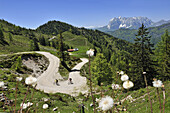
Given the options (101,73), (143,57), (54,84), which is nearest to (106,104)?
(143,57)

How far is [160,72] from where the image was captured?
96.3 feet

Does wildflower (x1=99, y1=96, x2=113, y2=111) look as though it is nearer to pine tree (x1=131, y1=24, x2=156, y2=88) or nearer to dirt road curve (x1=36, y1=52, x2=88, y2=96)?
dirt road curve (x1=36, y1=52, x2=88, y2=96)

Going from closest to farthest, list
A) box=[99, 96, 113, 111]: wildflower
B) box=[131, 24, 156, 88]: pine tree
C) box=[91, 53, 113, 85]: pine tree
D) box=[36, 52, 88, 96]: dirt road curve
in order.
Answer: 1. box=[99, 96, 113, 111]: wildflower
2. box=[131, 24, 156, 88]: pine tree
3. box=[36, 52, 88, 96]: dirt road curve
4. box=[91, 53, 113, 85]: pine tree

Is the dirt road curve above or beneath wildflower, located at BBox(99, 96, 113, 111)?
beneath

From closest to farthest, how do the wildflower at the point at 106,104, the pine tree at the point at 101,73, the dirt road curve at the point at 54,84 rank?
the wildflower at the point at 106,104, the dirt road curve at the point at 54,84, the pine tree at the point at 101,73

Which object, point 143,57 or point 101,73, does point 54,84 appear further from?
point 143,57

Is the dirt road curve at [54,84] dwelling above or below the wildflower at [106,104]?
below

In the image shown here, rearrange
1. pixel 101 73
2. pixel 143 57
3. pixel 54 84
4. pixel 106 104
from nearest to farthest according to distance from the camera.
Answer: pixel 106 104, pixel 143 57, pixel 54 84, pixel 101 73

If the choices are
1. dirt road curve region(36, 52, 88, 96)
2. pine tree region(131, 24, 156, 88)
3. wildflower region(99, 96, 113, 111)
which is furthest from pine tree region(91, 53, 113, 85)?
wildflower region(99, 96, 113, 111)

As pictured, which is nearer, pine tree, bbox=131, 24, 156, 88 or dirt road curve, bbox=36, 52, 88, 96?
pine tree, bbox=131, 24, 156, 88

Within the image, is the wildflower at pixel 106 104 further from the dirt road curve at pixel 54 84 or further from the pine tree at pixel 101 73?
the pine tree at pixel 101 73

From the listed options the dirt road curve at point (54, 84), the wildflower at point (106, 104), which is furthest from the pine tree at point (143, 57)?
the wildflower at point (106, 104)

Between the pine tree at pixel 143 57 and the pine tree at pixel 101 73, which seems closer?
the pine tree at pixel 143 57

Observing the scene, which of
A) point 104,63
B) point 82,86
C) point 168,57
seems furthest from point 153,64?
point 82,86
